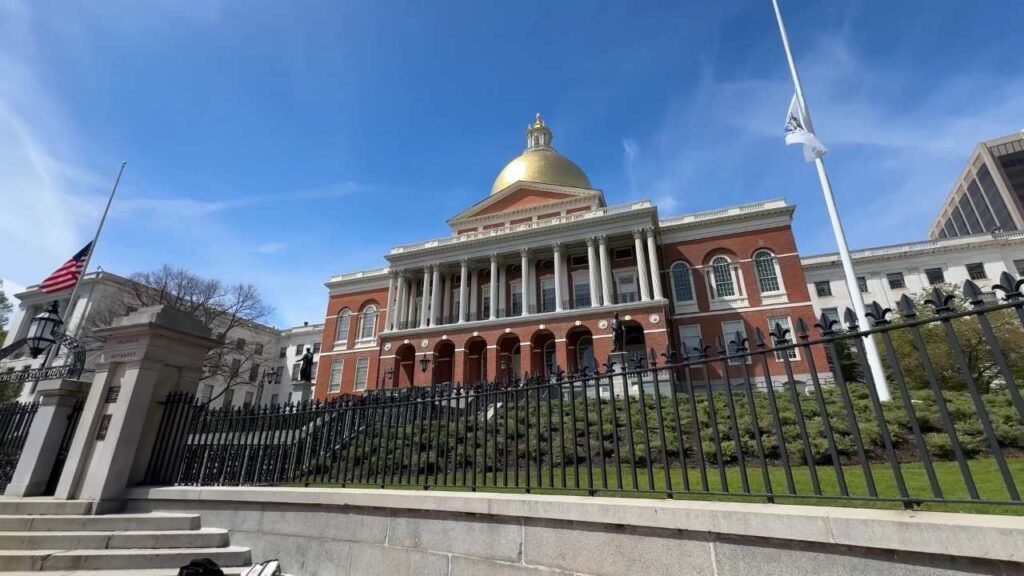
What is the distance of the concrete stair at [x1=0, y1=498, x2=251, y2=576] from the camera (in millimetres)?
5414

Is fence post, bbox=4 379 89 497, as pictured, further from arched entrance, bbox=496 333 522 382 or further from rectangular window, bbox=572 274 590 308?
rectangular window, bbox=572 274 590 308

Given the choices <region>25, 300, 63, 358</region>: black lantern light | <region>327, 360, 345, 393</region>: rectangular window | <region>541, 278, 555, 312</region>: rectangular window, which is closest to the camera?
<region>25, 300, 63, 358</region>: black lantern light

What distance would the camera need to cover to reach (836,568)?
2.85 metres

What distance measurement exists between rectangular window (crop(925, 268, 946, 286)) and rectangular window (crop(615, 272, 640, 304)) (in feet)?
99.4

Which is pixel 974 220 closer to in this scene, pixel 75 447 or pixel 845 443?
pixel 845 443

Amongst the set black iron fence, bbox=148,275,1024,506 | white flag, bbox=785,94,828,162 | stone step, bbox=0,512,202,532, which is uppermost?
white flag, bbox=785,94,828,162

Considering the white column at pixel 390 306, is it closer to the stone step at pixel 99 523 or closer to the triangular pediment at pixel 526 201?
the triangular pediment at pixel 526 201

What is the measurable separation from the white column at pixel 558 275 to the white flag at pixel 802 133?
1896 cm

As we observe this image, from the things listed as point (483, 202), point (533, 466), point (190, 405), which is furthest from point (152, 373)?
point (483, 202)

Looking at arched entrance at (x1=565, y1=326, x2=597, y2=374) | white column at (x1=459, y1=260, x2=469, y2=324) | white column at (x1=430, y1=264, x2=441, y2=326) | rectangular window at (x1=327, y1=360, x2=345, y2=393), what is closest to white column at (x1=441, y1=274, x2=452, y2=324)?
white column at (x1=430, y1=264, x2=441, y2=326)

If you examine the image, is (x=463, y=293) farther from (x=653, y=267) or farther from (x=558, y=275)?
(x=653, y=267)

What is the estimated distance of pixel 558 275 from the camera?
111 feet

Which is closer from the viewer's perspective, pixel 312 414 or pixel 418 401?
pixel 418 401

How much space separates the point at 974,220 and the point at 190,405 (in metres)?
114
